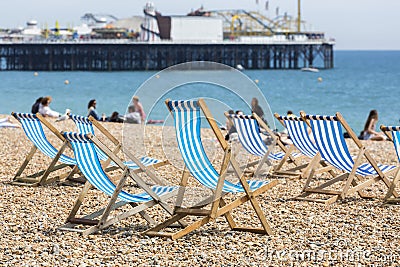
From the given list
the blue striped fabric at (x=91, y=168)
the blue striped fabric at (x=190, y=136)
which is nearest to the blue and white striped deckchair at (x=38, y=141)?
the blue striped fabric at (x=91, y=168)

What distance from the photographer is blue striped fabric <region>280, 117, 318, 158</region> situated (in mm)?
→ 6160

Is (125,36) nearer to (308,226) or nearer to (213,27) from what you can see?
(213,27)

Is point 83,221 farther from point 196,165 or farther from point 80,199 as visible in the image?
point 196,165

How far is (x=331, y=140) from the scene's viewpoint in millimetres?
5520

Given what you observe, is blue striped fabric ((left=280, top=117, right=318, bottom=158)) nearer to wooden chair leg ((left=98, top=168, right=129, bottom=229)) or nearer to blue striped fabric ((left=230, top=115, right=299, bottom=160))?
blue striped fabric ((left=230, top=115, right=299, bottom=160))

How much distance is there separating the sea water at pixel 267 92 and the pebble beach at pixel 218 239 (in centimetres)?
1316

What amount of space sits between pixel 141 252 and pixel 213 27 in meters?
55.9

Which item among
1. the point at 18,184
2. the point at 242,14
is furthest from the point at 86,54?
the point at 18,184

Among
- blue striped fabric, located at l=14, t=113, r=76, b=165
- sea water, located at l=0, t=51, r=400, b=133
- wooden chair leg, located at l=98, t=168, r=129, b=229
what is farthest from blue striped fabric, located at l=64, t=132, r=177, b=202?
sea water, located at l=0, t=51, r=400, b=133

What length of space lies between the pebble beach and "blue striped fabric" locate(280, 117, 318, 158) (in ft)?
2.24

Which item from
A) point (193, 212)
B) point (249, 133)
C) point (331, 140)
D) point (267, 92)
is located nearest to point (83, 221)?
point (193, 212)

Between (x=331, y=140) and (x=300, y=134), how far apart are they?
703mm

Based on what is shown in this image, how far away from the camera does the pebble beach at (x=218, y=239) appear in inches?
152

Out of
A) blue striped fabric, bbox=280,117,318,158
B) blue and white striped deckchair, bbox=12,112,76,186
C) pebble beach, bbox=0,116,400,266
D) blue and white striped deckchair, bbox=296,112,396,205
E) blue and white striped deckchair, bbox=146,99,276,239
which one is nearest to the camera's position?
pebble beach, bbox=0,116,400,266
